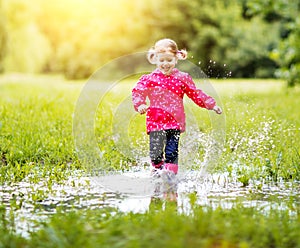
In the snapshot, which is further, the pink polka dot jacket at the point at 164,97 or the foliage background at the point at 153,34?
the foliage background at the point at 153,34

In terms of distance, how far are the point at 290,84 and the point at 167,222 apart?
388 inches

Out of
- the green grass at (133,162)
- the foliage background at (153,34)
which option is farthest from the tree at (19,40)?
the green grass at (133,162)

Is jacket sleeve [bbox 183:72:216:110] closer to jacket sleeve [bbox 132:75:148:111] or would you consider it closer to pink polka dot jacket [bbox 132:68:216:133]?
pink polka dot jacket [bbox 132:68:216:133]

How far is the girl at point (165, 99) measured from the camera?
5422 millimetres

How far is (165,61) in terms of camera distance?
5430 millimetres

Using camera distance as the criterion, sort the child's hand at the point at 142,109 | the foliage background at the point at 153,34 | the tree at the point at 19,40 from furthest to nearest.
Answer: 1. the foliage background at the point at 153,34
2. the tree at the point at 19,40
3. the child's hand at the point at 142,109

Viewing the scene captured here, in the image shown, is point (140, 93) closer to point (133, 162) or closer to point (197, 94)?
point (197, 94)

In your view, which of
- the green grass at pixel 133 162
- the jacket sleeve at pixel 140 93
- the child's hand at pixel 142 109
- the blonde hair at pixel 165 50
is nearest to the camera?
the green grass at pixel 133 162

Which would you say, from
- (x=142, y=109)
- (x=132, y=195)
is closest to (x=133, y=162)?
(x=142, y=109)

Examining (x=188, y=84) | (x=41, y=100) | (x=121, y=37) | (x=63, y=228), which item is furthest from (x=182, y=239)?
(x=121, y=37)

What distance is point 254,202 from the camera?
177 inches

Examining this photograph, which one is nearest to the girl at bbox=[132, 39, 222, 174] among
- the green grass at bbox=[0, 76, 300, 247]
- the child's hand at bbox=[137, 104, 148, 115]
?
the child's hand at bbox=[137, 104, 148, 115]

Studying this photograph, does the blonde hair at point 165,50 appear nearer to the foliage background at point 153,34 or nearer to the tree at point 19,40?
the foliage background at point 153,34

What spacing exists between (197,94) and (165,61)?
1.40 feet
